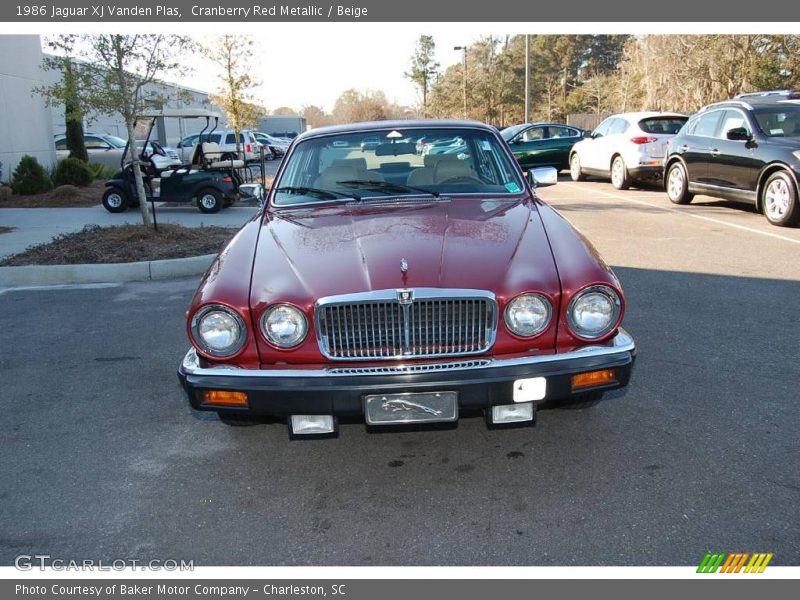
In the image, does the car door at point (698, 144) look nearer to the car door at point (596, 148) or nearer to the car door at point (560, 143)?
the car door at point (596, 148)

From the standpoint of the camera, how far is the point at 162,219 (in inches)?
497

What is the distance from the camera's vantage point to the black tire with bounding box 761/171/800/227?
929 centimetres

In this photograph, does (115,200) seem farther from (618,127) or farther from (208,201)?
(618,127)

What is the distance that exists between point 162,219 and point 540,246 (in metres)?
10.6

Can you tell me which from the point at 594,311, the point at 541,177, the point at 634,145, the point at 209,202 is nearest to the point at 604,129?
the point at 634,145

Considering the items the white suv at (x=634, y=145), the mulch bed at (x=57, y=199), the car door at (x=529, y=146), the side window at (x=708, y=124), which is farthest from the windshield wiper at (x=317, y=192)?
the car door at (x=529, y=146)

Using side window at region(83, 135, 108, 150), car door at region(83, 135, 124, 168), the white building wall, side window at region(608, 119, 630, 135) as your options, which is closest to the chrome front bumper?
side window at region(608, 119, 630, 135)

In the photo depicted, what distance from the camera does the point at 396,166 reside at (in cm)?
468

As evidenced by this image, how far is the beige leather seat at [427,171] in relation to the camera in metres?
4.57

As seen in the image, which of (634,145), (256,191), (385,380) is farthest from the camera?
(634,145)

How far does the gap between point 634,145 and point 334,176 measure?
11662 mm

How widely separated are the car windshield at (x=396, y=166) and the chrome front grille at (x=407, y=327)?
60.0 inches
